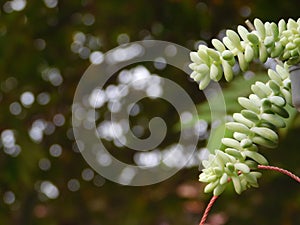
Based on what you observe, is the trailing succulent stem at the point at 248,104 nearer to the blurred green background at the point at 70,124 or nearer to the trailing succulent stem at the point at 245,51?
the trailing succulent stem at the point at 245,51

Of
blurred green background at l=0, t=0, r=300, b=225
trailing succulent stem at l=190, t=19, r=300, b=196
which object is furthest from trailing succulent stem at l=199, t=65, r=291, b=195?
blurred green background at l=0, t=0, r=300, b=225

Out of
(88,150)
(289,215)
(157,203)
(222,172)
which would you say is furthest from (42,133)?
(222,172)

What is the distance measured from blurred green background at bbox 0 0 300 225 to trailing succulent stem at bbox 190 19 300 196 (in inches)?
38.7

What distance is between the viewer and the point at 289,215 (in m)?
1.51

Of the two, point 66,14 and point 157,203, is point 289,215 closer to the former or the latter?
point 157,203

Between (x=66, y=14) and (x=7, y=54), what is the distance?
0.76 ft

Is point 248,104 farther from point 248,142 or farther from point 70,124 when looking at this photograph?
point 70,124

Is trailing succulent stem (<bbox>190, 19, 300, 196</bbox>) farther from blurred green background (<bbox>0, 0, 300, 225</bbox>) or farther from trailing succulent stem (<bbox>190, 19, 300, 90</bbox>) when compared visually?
blurred green background (<bbox>0, 0, 300, 225</bbox>)

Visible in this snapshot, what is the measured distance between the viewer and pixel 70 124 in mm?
1945

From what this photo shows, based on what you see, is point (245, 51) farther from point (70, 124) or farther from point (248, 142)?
point (70, 124)

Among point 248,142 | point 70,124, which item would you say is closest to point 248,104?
point 248,142

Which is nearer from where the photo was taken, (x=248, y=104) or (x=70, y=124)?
(x=248, y=104)

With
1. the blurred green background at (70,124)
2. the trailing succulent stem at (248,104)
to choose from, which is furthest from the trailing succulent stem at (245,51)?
the blurred green background at (70,124)

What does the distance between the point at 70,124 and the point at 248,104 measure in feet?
5.31
